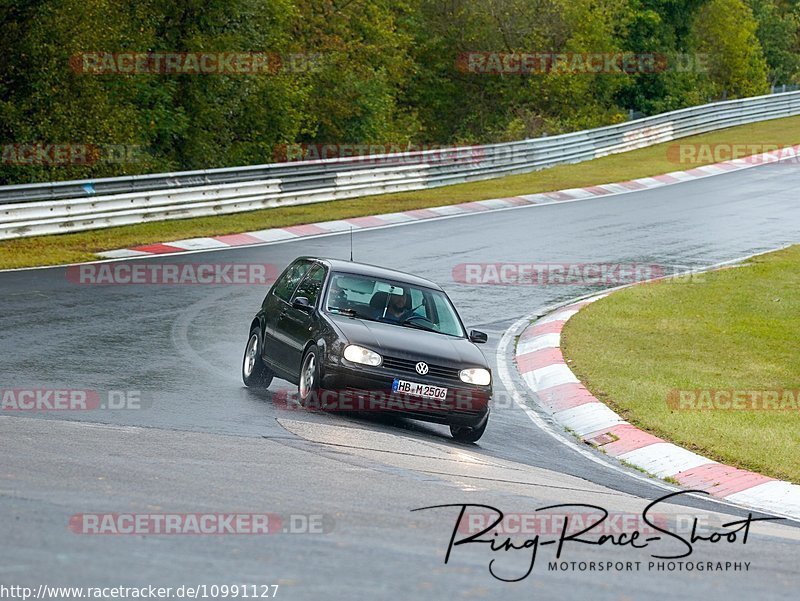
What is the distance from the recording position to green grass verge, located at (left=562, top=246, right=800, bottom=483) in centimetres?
1165

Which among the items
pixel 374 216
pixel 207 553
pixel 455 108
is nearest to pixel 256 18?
pixel 374 216

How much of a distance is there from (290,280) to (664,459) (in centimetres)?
469

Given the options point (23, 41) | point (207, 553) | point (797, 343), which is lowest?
point (797, 343)

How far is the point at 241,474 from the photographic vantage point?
8031 millimetres

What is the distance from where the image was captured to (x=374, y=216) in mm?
28688

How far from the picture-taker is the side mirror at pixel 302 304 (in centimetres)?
1230

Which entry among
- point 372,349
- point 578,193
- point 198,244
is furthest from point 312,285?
point 578,193

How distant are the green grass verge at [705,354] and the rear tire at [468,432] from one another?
173 cm

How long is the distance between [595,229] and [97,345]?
51.8 ft

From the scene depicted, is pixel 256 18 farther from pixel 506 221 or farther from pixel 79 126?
pixel 506 221

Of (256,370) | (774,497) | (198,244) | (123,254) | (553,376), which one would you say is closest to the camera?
(774,497)

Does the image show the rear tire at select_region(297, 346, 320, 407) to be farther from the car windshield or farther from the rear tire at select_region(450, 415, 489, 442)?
the rear tire at select_region(450, 415, 489, 442)

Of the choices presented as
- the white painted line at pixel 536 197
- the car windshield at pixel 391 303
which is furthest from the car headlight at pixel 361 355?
the white painted line at pixel 536 197

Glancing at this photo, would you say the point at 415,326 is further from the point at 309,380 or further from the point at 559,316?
the point at 559,316
